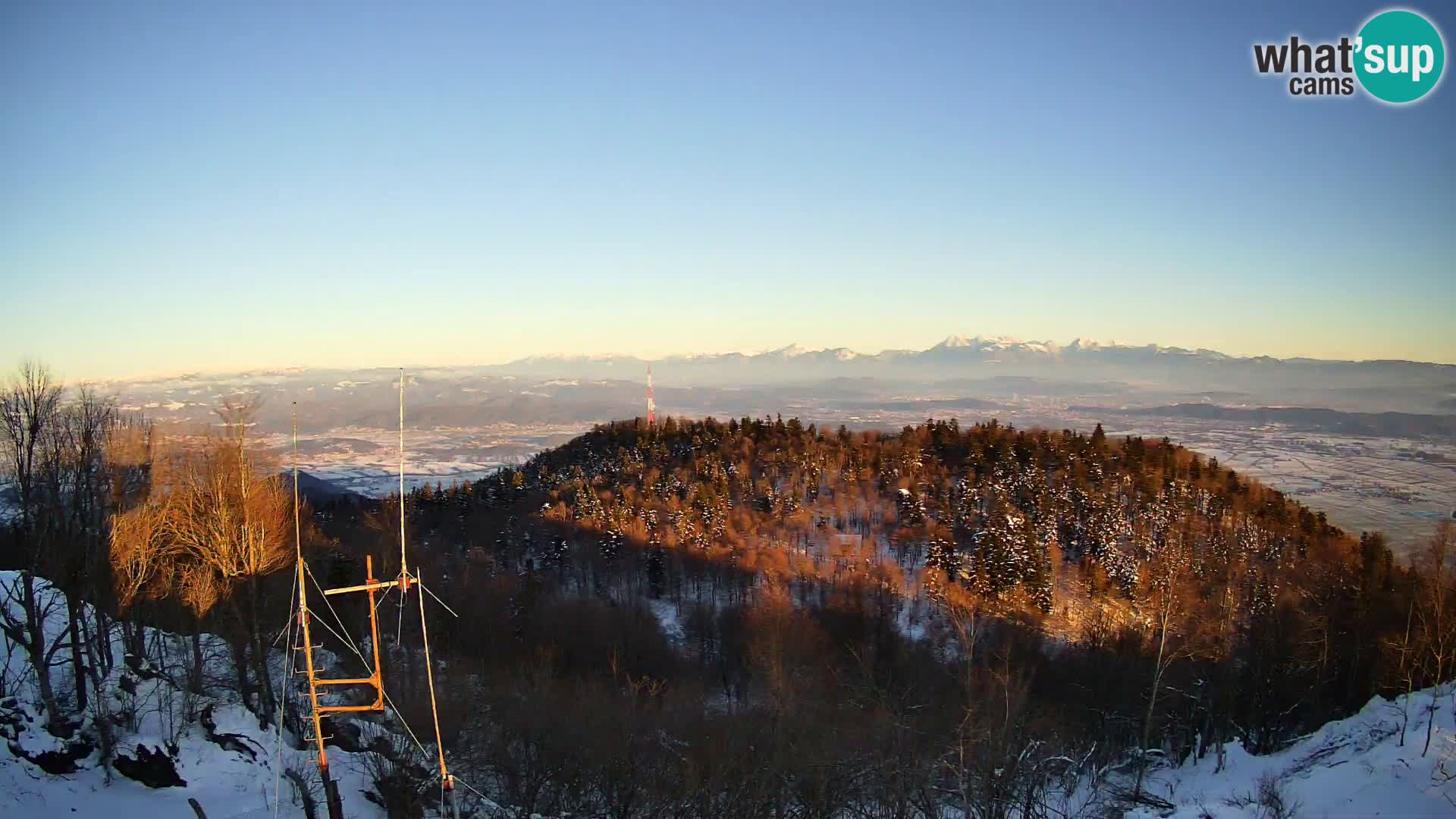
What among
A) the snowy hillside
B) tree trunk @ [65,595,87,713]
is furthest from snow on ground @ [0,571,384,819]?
tree trunk @ [65,595,87,713]

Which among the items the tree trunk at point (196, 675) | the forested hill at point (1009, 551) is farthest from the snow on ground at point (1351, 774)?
the tree trunk at point (196, 675)

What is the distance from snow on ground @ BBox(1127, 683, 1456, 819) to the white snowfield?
6cm

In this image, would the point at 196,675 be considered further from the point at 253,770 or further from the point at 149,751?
the point at 253,770

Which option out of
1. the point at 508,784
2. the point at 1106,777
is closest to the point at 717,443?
the point at 1106,777

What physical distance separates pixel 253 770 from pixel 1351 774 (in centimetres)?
3384

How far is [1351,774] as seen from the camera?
78.0 ft

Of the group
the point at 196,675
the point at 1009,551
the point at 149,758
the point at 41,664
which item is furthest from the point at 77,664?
the point at 1009,551

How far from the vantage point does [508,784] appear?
82.4 feet

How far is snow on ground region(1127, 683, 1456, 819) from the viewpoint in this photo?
20953mm

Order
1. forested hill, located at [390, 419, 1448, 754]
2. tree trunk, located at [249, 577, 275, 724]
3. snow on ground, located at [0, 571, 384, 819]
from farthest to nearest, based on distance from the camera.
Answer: forested hill, located at [390, 419, 1448, 754] < tree trunk, located at [249, 577, 275, 724] < snow on ground, located at [0, 571, 384, 819]

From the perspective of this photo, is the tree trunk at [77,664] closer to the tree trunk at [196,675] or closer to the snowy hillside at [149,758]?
the snowy hillside at [149,758]

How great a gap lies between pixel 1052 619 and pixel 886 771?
39275 mm

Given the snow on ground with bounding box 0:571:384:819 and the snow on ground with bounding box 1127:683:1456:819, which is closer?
the snow on ground with bounding box 0:571:384:819

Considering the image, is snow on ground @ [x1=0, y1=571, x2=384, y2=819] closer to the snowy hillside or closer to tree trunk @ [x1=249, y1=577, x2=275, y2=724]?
the snowy hillside
